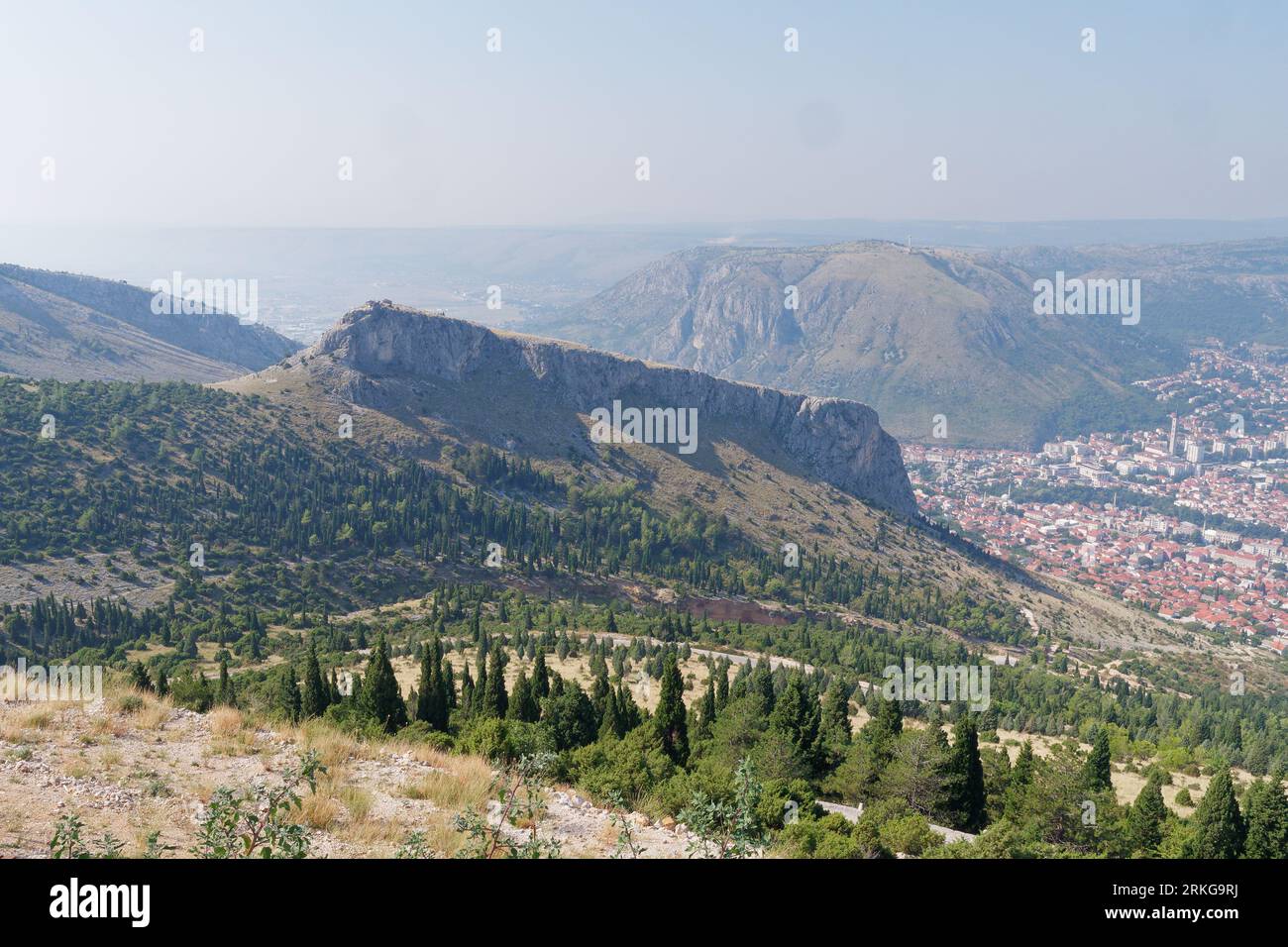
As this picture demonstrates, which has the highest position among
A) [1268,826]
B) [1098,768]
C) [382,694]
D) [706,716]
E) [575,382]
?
[575,382]

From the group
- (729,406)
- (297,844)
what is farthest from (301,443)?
(297,844)

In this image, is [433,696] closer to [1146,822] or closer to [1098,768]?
[1146,822]

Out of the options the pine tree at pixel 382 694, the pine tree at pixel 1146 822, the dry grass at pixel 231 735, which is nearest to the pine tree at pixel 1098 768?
the pine tree at pixel 1146 822

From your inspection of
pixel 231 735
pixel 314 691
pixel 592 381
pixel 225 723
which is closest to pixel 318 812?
pixel 231 735

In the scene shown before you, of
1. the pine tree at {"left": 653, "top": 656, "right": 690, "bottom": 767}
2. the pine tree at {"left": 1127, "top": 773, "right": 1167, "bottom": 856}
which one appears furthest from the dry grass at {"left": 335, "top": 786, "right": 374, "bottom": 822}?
the pine tree at {"left": 1127, "top": 773, "right": 1167, "bottom": 856}

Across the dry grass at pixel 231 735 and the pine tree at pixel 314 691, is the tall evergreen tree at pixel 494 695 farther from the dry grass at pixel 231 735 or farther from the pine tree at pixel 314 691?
the dry grass at pixel 231 735

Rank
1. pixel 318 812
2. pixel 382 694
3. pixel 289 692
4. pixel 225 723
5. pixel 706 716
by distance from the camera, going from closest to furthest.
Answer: pixel 318 812
pixel 225 723
pixel 382 694
pixel 289 692
pixel 706 716
